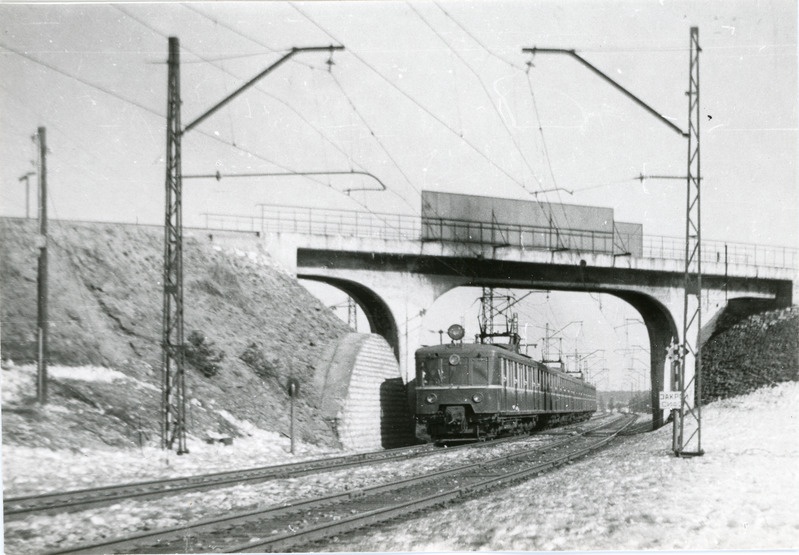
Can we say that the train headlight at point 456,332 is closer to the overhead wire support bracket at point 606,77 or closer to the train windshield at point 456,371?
the train windshield at point 456,371

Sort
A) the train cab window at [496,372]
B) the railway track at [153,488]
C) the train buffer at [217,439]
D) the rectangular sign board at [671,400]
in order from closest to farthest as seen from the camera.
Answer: the railway track at [153,488], the rectangular sign board at [671,400], the train buffer at [217,439], the train cab window at [496,372]

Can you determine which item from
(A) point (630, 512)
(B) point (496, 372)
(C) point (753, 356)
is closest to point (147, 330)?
(B) point (496, 372)

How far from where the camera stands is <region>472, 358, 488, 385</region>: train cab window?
25891 mm

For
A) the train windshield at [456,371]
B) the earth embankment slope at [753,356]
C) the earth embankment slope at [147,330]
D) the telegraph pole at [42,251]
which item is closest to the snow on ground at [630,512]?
the train windshield at [456,371]

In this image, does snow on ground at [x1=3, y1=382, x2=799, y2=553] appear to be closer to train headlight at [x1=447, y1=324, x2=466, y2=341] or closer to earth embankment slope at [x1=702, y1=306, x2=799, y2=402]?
train headlight at [x1=447, y1=324, x2=466, y2=341]

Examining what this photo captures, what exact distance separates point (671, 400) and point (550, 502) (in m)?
7.35

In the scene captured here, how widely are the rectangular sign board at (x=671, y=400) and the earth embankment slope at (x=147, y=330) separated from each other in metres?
10.7

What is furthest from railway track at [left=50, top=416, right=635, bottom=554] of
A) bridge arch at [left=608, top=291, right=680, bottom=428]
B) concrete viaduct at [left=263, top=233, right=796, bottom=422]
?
bridge arch at [left=608, top=291, right=680, bottom=428]

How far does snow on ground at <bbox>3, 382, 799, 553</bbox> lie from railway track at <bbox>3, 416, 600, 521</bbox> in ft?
1.43

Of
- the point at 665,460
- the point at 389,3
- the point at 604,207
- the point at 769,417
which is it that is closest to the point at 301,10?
the point at 389,3

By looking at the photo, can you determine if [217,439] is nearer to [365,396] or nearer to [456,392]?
[365,396]

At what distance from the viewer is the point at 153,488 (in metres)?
Answer: 14.0

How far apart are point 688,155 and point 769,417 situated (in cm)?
1341

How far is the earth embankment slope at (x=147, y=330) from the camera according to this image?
19703 millimetres
